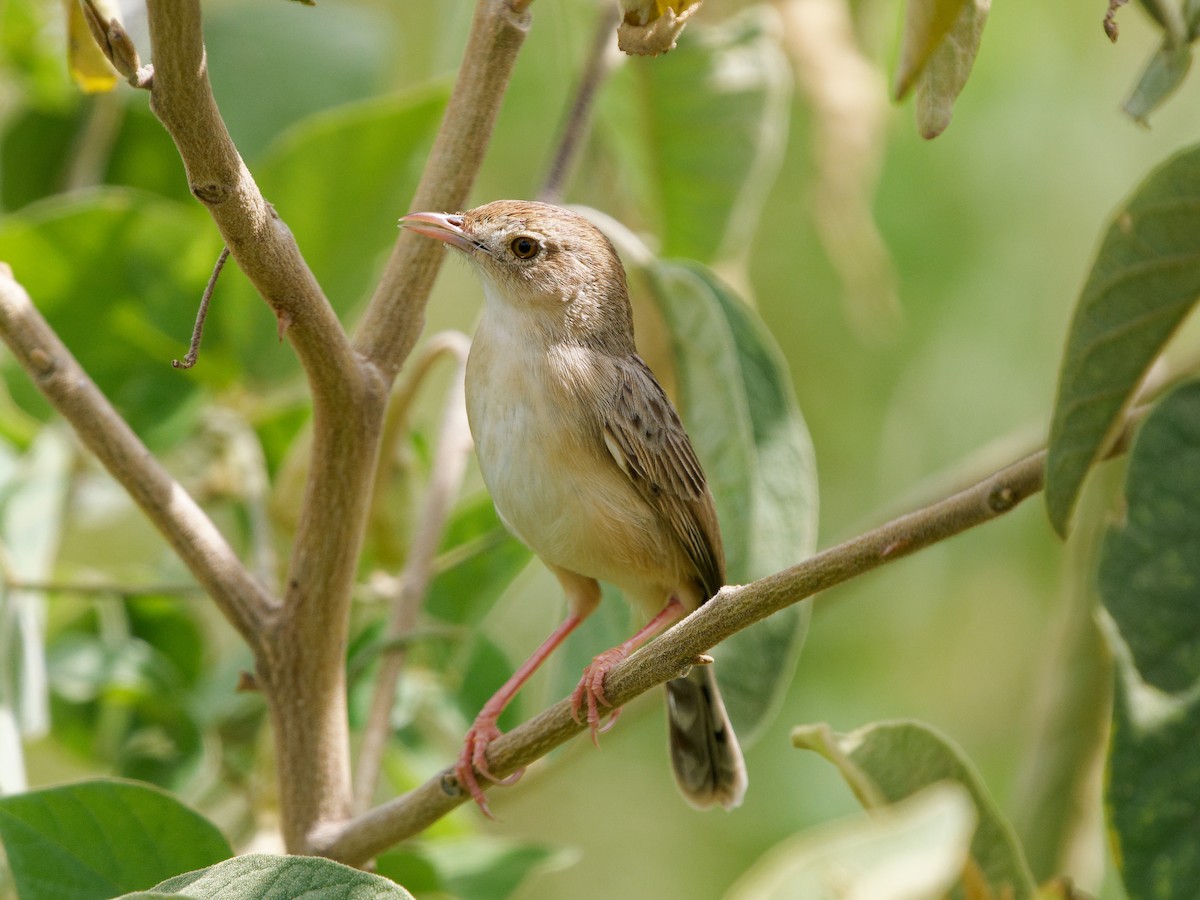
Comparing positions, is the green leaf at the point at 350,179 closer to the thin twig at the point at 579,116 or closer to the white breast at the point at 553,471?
the thin twig at the point at 579,116

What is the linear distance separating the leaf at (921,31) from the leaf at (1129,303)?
49 centimetres

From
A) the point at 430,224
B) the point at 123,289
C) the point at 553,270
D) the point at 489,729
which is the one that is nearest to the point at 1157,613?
the point at 430,224

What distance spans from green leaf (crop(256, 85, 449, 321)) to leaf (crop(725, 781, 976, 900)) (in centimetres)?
247

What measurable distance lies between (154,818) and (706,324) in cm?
155

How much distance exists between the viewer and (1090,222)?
249 inches

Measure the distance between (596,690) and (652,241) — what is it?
171cm

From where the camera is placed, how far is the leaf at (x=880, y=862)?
122 centimetres

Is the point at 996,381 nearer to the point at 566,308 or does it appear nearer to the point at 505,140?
the point at 505,140

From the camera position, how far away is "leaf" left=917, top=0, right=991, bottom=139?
1.88 meters

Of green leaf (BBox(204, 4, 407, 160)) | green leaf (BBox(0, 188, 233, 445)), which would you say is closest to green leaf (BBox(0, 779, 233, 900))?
green leaf (BBox(0, 188, 233, 445))

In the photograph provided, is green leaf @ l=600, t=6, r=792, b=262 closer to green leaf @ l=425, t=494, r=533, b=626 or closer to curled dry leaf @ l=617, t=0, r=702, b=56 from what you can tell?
green leaf @ l=425, t=494, r=533, b=626

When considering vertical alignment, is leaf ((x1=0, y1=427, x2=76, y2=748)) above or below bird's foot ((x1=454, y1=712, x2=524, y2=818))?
above

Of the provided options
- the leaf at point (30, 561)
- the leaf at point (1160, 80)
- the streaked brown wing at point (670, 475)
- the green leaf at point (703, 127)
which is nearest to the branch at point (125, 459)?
the leaf at point (30, 561)

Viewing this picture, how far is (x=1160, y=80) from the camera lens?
6.95ft
